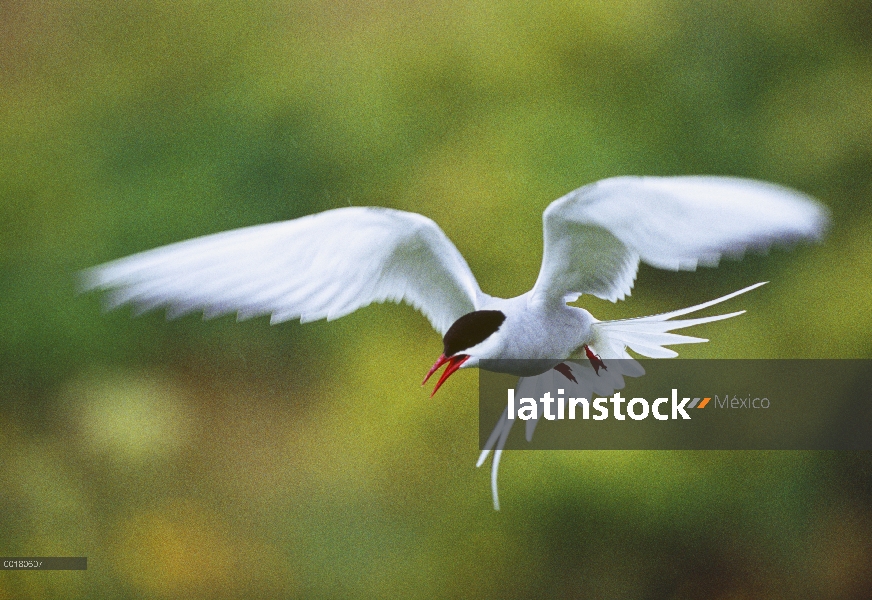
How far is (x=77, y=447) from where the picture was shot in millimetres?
2002

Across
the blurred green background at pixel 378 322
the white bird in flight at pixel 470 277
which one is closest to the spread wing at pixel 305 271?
the white bird in flight at pixel 470 277

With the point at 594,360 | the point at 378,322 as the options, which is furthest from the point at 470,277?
the point at 378,322

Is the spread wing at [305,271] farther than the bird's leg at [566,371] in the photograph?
No

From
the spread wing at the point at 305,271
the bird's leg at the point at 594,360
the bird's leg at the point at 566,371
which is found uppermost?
the spread wing at the point at 305,271

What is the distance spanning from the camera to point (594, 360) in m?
0.62

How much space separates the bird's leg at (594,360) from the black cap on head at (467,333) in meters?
0.13

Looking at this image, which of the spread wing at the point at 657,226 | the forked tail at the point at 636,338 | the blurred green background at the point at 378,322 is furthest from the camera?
the blurred green background at the point at 378,322

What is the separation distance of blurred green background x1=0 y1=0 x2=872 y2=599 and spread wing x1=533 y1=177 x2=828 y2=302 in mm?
1295

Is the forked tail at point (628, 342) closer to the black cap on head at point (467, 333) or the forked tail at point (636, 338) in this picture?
the forked tail at point (636, 338)

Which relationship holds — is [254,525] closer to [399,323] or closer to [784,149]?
[399,323]

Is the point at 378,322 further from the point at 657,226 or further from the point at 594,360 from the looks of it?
the point at 657,226

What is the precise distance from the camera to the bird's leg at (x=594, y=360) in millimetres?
612

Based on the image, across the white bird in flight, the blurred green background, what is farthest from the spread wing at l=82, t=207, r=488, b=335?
the blurred green background

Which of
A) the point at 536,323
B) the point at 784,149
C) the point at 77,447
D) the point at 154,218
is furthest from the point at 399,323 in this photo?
the point at 536,323
